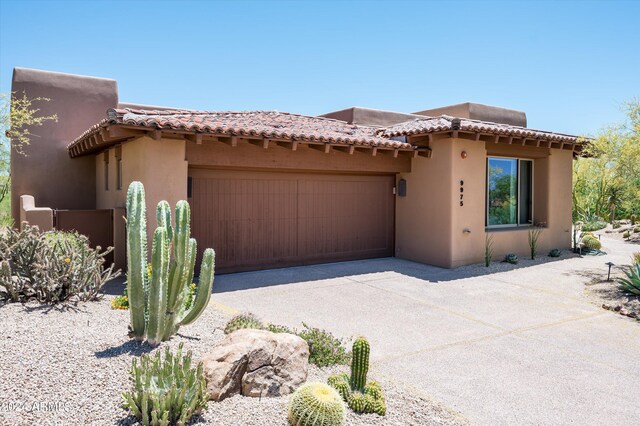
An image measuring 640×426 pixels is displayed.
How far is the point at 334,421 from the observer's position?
3.83 meters

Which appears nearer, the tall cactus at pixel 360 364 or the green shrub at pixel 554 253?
the tall cactus at pixel 360 364

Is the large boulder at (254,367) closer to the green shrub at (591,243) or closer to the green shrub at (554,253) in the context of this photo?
the green shrub at (554,253)

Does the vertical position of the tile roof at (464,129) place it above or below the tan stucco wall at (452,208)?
above

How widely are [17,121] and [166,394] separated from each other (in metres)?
12.9

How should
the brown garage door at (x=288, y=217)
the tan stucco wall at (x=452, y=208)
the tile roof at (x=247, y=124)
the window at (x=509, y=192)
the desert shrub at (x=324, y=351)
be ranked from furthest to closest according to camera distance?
the window at (x=509, y=192) < the tan stucco wall at (x=452, y=208) < the brown garage door at (x=288, y=217) < the tile roof at (x=247, y=124) < the desert shrub at (x=324, y=351)

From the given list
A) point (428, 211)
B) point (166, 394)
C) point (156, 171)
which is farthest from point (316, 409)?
point (428, 211)

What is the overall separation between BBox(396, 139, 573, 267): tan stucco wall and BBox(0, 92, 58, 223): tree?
10.9 m

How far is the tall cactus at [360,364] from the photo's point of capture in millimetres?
4500

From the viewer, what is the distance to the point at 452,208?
40.2 ft

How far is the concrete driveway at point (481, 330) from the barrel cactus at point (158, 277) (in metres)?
2.34

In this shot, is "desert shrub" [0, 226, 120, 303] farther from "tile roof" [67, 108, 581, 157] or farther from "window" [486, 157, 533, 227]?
"window" [486, 157, 533, 227]

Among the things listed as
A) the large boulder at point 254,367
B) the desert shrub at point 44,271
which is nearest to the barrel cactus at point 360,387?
the large boulder at point 254,367

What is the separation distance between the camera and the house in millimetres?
10344

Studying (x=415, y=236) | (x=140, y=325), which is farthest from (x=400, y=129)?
(x=140, y=325)
